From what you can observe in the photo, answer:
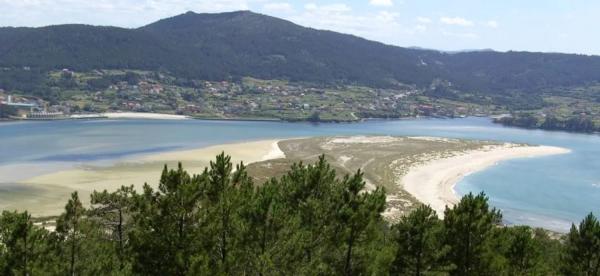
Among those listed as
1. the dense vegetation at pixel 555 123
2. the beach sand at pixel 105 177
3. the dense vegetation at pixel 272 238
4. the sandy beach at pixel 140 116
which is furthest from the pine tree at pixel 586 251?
the dense vegetation at pixel 555 123

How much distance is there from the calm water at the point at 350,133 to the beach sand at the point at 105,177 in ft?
12.0

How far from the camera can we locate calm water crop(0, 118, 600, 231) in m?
64.1

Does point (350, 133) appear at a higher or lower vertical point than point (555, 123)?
lower

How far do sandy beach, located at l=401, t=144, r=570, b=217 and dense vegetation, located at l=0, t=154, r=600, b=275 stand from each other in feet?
106

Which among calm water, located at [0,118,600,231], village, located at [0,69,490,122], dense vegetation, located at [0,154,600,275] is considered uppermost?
dense vegetation, located at [0,154,600,275]

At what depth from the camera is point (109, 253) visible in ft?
66.5

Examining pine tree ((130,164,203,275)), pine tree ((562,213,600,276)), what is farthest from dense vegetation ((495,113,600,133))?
pine tree ((130,164,203,275))

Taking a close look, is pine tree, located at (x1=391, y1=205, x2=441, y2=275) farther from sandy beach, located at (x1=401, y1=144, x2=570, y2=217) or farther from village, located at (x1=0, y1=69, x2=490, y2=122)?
village, located at (x1=0, y1=69, x2=490, y2=122)

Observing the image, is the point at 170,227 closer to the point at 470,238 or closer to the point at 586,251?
the point at 470,238

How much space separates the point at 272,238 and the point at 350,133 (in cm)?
11627

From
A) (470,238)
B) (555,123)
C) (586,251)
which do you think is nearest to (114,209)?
(470,238)

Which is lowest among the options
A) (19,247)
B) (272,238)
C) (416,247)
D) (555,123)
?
(555,123)

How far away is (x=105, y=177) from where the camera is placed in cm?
6650

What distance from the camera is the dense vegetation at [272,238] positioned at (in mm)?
17609
